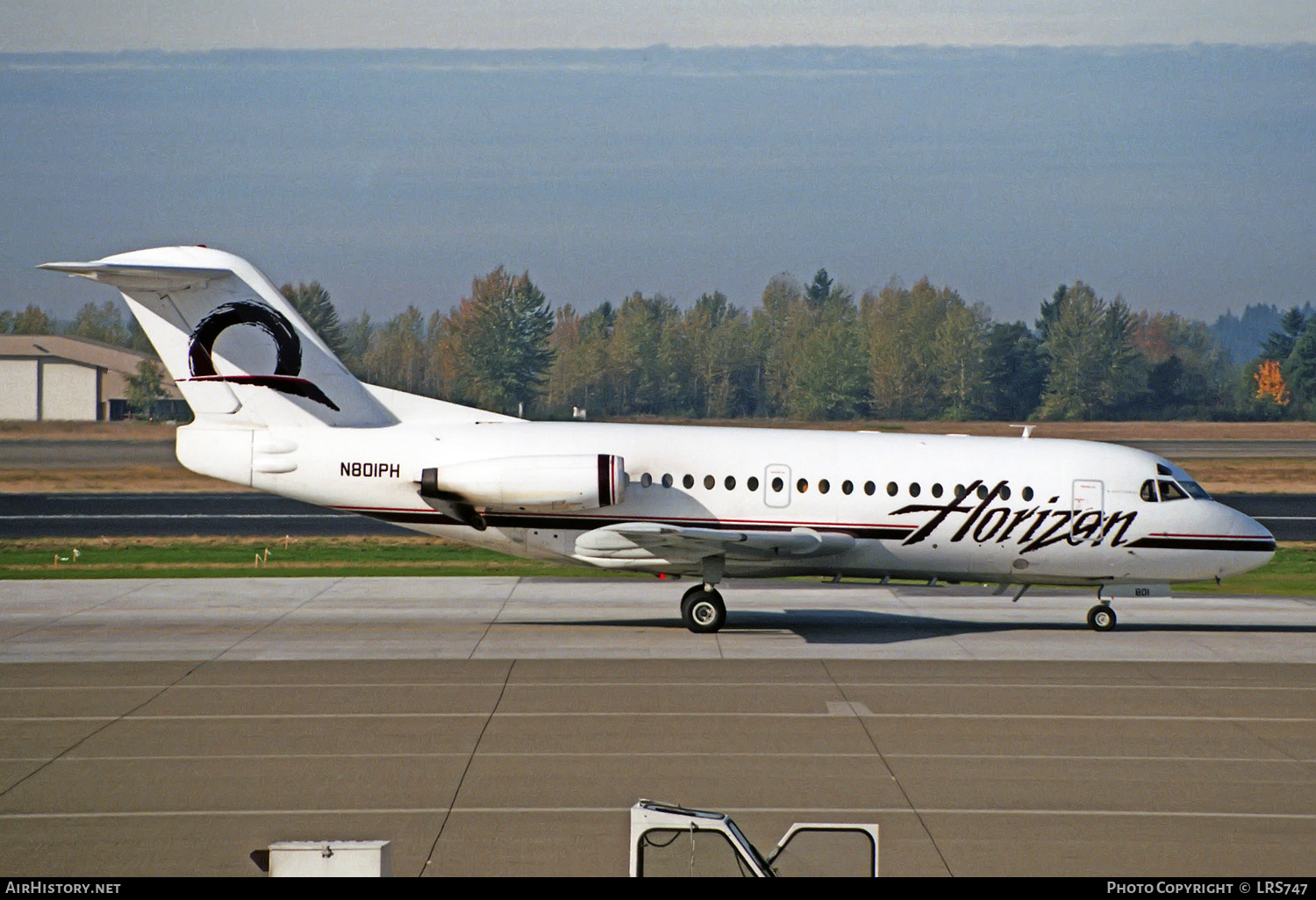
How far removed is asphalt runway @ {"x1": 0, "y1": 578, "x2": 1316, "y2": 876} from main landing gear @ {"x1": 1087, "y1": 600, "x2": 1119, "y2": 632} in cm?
24

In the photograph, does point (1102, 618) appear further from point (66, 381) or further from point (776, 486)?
point (66, 381)

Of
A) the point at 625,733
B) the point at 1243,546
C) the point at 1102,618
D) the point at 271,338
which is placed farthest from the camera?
the point at 1102,618

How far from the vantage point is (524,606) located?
2480 cm

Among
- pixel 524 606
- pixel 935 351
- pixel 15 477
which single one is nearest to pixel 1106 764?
pixel 524 606

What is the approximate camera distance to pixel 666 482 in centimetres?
2189

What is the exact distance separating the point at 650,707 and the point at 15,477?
52.1 metres

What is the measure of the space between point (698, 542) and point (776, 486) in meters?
1.90

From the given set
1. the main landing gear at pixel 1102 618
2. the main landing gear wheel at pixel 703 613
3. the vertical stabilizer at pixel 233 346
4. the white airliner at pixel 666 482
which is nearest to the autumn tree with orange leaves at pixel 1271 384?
the main landing gear at pixel 1102 618

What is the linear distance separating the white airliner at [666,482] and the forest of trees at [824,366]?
2631 inches

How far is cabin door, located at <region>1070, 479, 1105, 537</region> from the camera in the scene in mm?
21969

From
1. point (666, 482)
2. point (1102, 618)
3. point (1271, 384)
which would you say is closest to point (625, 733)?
point (666, 482)

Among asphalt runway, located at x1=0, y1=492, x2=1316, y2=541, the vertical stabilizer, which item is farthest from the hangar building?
the vertical stabilizer

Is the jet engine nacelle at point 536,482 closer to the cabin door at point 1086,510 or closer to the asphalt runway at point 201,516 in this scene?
the cabin door at point 1086,510
